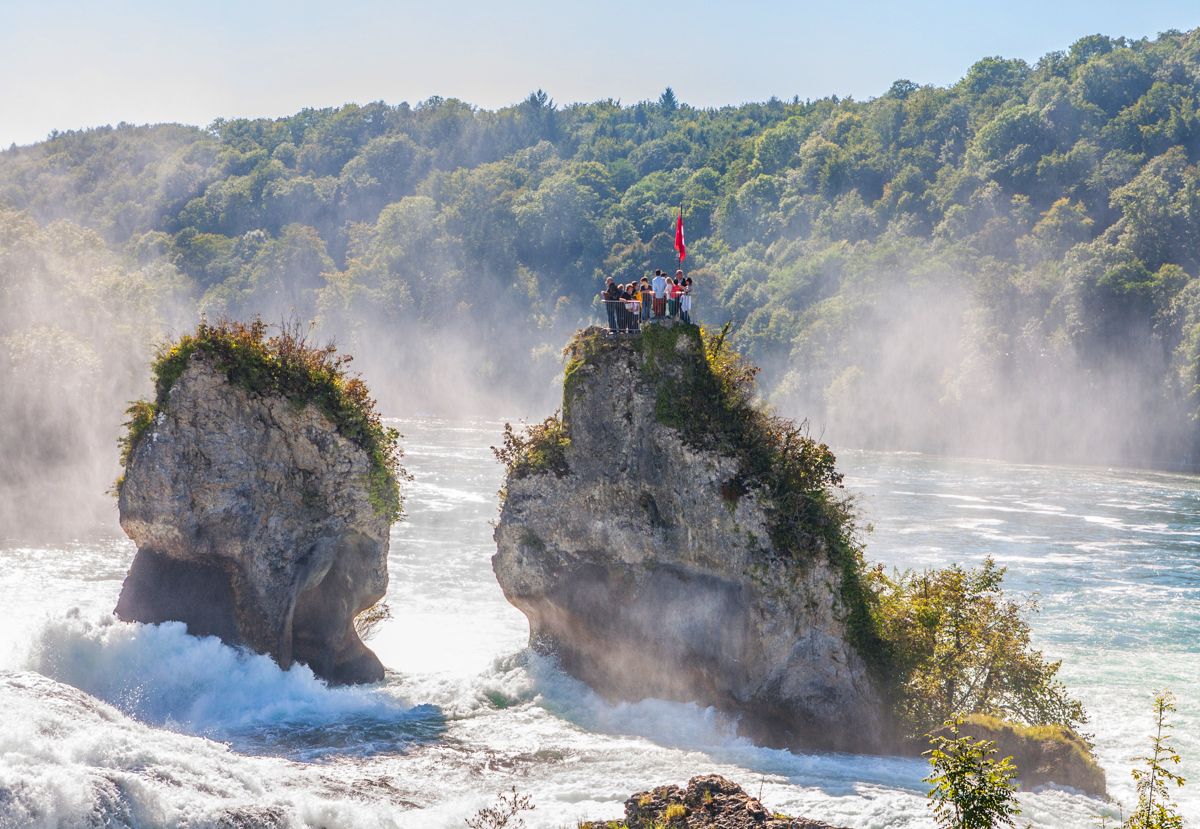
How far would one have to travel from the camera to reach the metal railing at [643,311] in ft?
109

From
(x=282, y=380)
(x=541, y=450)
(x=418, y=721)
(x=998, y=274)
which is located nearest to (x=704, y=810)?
(x=418, y=721)

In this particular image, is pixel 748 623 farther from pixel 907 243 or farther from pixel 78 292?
pixel 907 243

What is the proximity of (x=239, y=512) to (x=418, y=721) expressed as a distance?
6.51 metres

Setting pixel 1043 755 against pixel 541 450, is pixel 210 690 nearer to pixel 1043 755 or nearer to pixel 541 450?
pixel 541 450

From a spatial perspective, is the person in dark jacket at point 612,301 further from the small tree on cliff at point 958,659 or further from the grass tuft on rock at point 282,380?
the small tree on cliff at point 958,659

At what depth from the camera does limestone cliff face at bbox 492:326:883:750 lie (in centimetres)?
2966

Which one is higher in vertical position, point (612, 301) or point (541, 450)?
point (612, 301)

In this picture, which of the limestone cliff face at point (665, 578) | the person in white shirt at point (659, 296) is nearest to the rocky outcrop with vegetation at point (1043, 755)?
the limestone cliff face at point (665, 578)

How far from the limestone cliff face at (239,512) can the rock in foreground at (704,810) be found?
13.4 m

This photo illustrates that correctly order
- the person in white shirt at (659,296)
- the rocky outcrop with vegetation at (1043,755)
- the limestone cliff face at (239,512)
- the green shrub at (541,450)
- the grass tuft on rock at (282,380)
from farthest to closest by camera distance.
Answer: the green shrub at (541,450) → the person in white shirt at (659,296) → the grass tuft on rock at (282,380) → the limestone cliff face at (239,512) → the rocky outcrop with vegetation at (1043,755)

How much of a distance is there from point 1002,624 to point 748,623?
629 centimetres

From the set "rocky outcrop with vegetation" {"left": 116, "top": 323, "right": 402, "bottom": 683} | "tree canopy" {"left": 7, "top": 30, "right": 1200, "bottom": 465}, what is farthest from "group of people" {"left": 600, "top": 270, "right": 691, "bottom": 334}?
"tree canopy" {"left": 7, "top": 30, "right": 1200, "bottom": 465}

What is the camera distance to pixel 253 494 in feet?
104

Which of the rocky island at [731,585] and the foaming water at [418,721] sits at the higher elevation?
the rocky island at [731,585]
